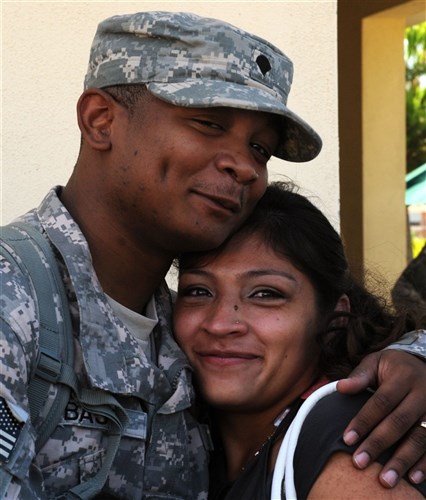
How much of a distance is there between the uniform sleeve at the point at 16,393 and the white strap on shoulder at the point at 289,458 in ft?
1.56

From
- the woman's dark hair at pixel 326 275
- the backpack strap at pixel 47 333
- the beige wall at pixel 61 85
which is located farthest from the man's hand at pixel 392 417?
the beige wall at pixel 61 85

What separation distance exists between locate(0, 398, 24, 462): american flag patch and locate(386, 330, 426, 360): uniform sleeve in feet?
2.87

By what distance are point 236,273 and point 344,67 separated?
429cm

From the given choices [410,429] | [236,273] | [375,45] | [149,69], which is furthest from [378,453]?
[375,45]

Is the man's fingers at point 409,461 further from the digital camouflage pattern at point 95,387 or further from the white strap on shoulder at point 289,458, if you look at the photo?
the digital camouflage pattern at point 95,387

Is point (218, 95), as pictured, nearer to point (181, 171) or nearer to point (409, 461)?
point (181, 171)

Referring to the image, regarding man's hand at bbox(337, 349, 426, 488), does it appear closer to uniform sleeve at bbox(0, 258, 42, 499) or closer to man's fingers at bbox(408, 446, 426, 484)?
man's fingers at bbox(408, 446, 426, 484)

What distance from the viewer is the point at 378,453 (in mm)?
2016

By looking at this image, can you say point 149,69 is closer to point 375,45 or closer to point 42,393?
point 42,393

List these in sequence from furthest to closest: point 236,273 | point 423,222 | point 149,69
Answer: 1. point 423,222
2. point 236,273
3. point 149,69

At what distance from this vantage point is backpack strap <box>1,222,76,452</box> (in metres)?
1.99

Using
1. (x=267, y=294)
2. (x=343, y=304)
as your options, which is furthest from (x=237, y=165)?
(x=343, y=304)

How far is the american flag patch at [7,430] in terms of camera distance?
6.07 feet

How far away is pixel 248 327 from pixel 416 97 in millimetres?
10396
